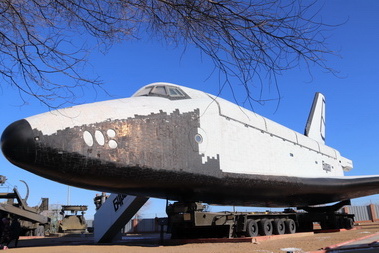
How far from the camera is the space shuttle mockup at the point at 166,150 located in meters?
6.13

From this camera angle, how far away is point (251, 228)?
32.6 ft

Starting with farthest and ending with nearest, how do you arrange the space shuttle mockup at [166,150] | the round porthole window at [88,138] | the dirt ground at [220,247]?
the dirt ground at [220,247]
the round porthole window at [88,138]
the space shuttle mockup at [166,150]

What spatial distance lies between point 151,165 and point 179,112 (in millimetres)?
1459

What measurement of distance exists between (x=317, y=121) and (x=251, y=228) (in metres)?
11.2

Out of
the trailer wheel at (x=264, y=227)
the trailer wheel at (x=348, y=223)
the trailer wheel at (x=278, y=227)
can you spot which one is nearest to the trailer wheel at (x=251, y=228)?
the trailer wheel at (x=264, y=227)

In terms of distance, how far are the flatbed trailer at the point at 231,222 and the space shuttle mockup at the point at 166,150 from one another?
36 cm

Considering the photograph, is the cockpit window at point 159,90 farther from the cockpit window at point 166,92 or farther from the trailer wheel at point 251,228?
the trailer wheel at point 251,228

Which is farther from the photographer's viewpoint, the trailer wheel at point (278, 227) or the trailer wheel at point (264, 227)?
the trailer wheel at point (278, 227)

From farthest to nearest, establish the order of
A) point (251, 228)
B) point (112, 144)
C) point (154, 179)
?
point (251, 228), point (154, 179), point (112, 144)

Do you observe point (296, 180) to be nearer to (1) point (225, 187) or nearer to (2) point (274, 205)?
(2) point (274, 205)

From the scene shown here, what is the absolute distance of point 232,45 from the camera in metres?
3.29

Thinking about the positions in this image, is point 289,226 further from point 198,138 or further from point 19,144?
point 19,144

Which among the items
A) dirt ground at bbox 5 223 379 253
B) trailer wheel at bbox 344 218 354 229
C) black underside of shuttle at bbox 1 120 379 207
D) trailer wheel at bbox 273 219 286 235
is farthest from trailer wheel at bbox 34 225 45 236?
trailer wheel at bbox 344 218 354 229

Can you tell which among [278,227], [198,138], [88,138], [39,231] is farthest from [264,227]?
[39,231]
